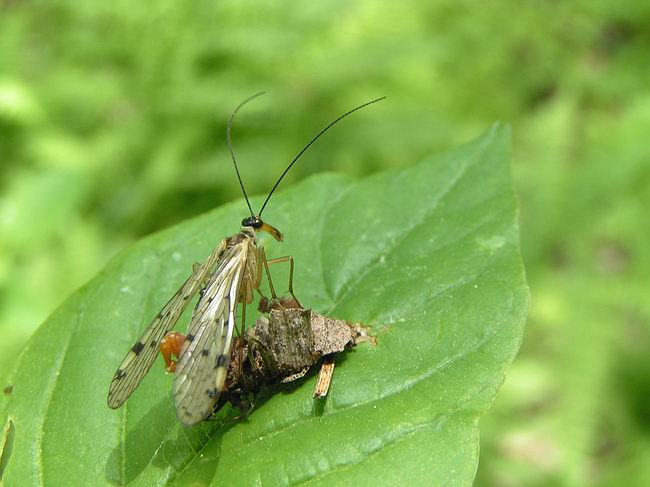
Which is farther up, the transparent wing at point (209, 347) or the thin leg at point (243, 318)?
the transparent wing at point (209, 347)

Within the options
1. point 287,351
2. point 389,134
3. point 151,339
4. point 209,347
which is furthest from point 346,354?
point 389,134

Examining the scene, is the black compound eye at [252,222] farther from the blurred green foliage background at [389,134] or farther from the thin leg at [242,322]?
the blurred green foliage background at [389,134]

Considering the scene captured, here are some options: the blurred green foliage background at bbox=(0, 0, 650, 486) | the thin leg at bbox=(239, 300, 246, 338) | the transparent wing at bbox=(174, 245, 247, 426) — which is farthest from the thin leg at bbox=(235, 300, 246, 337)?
the blurred green foliage background at bbox=(0, 0, 650, 486)

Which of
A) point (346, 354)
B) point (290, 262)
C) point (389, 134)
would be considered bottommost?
point (389, 134)

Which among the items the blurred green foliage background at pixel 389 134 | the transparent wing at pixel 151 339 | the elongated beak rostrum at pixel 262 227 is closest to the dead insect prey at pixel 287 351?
the transparent wing at pixel 151 339

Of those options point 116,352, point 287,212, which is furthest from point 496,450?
Answer: point 116,352

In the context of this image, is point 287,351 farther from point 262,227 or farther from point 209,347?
point 262,227
